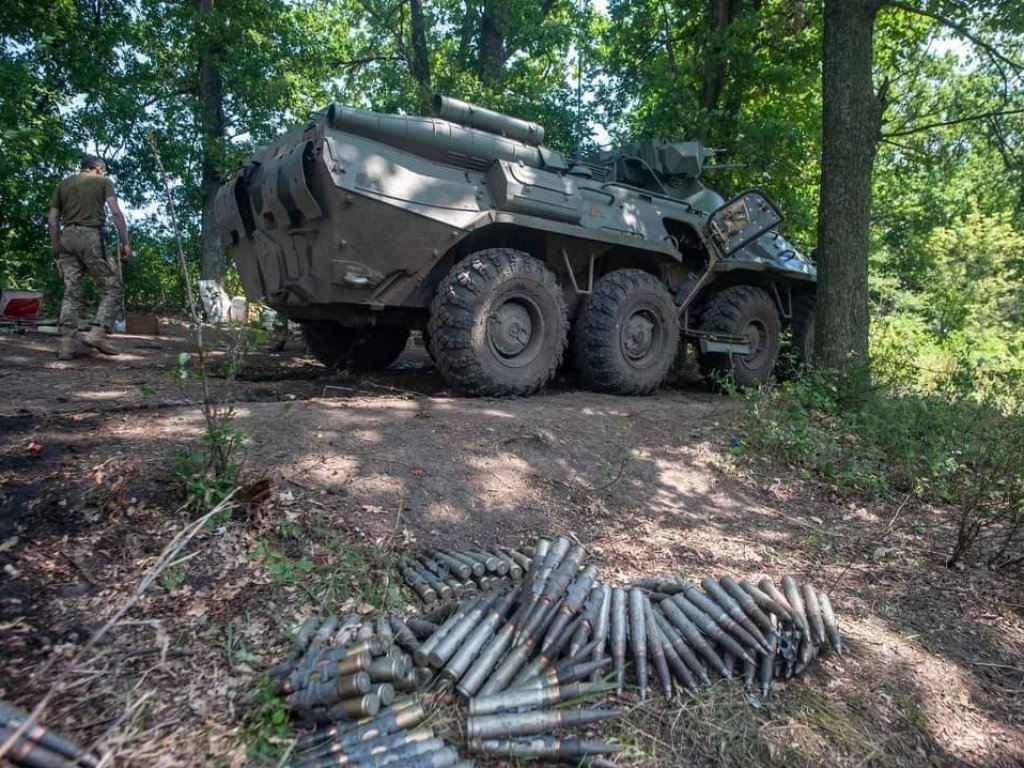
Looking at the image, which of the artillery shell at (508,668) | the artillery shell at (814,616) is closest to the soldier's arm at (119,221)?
the artillery shell at (508,668)

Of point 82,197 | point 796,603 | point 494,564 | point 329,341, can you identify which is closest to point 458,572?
point 494,564

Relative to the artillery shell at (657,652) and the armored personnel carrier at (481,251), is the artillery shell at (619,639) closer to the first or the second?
the artillery shell at (657,652)

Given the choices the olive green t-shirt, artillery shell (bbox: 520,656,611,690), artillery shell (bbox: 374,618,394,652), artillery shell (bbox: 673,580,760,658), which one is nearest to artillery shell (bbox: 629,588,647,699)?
artillery shell (bbox: 520,656,611,690)

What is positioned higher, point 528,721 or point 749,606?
point 749,606

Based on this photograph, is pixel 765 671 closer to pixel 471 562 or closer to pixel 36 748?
pixel 471 562

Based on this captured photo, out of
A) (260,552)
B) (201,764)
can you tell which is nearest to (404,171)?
(260,552)

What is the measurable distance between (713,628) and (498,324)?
409cm

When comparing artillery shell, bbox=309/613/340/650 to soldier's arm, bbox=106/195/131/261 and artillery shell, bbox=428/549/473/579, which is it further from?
soldier's arm, bbox=106/195/131/261

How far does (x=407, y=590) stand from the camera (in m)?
3.21

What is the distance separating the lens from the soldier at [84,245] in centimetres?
789

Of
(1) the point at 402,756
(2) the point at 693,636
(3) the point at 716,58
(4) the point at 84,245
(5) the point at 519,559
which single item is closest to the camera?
(1) the point at 402,756

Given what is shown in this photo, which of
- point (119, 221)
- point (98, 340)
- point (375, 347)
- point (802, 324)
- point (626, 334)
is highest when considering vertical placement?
point (119, 221)

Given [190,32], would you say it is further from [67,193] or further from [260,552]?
[260,552]

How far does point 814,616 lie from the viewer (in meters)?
3.15
